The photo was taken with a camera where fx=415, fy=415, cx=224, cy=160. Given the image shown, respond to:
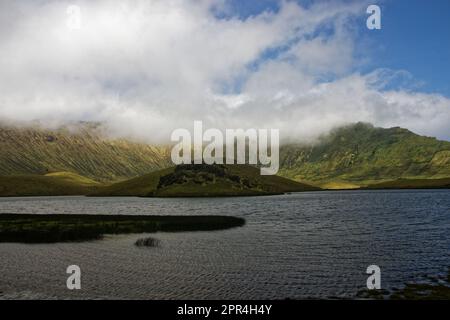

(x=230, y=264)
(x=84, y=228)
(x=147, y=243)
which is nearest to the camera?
(x=230, y=264)

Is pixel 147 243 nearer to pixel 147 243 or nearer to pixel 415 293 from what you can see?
pixel 147 243

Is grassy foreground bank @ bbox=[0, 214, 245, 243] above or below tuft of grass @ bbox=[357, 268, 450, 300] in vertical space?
below

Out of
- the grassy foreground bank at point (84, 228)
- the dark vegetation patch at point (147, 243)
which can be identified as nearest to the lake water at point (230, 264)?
the dark vegetation patch at point (147, 243)

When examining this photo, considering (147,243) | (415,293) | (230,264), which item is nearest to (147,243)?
(147,243)

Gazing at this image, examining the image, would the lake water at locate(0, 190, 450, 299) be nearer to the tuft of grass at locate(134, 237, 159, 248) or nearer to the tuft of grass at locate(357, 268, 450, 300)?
the tuft of grass at locate(357, 268, 450, 300)

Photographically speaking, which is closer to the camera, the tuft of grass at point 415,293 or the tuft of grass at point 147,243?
the tuft of grass at point 415,293

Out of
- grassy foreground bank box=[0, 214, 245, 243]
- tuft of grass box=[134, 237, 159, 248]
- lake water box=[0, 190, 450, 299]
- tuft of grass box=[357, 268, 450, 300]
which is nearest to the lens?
tuft of grass box=[357, 268, 450, 300]

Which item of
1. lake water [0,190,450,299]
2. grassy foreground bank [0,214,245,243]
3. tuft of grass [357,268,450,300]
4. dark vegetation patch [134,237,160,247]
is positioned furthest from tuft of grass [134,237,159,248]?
tuft of grass [357,268,450,300]

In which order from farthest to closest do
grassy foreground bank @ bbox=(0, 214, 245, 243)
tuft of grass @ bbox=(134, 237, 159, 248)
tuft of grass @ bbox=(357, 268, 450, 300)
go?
grassy foreground bank @ bbox=(0, 214, 245, 243), tuft of grass @ bbox=(134, 237, 159, 248), tuft of grass @ bbox=(357, 268, 450, 300)

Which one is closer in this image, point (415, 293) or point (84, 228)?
point (415, 293)

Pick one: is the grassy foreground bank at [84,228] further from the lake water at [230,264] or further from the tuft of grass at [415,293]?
the tuft of grass at [415,293]

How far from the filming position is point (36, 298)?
39.2 meters

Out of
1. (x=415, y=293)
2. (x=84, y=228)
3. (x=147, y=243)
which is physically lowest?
(x=147, y=243)

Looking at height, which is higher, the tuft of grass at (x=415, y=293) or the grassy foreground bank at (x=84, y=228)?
the tuft of grass at (x=415, y=293)
